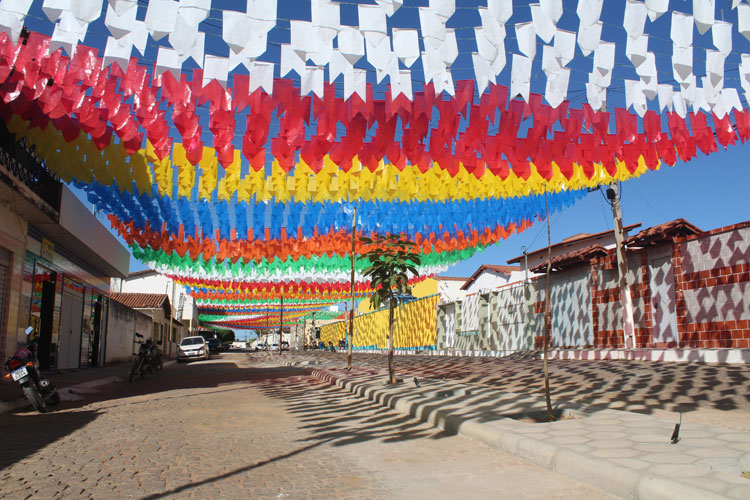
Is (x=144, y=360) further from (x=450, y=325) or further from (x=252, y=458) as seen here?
(x=450, y=325)

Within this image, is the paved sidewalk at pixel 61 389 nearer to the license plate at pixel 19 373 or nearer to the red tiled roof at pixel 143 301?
the license plate at pixel 19 373

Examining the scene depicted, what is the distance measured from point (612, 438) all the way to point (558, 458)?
0.81 m

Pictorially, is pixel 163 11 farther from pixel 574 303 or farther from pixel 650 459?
pixel 574 303

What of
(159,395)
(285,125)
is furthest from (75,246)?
(285,125)

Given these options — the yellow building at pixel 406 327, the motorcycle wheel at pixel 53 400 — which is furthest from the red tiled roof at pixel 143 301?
the motorcycle wheel at pixel 53 400

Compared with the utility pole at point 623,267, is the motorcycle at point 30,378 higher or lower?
lower

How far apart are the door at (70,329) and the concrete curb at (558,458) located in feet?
46.9

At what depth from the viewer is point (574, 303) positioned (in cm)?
1934

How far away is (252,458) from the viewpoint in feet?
17.2

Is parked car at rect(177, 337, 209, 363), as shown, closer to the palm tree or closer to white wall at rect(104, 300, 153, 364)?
white wall at rect(104, 300, 153, 364)

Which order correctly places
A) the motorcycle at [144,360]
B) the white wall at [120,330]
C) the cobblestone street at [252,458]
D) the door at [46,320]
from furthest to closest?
the white wall at [120,330]
the door at [46,320]
the motorcycle at [144,360]
the cobblestone street at [252,458]

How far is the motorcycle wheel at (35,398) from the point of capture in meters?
8.65

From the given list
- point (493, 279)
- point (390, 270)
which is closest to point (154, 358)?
point (390, 270)

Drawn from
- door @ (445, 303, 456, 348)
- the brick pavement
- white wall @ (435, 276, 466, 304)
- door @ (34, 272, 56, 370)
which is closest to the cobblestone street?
the brick pavement
